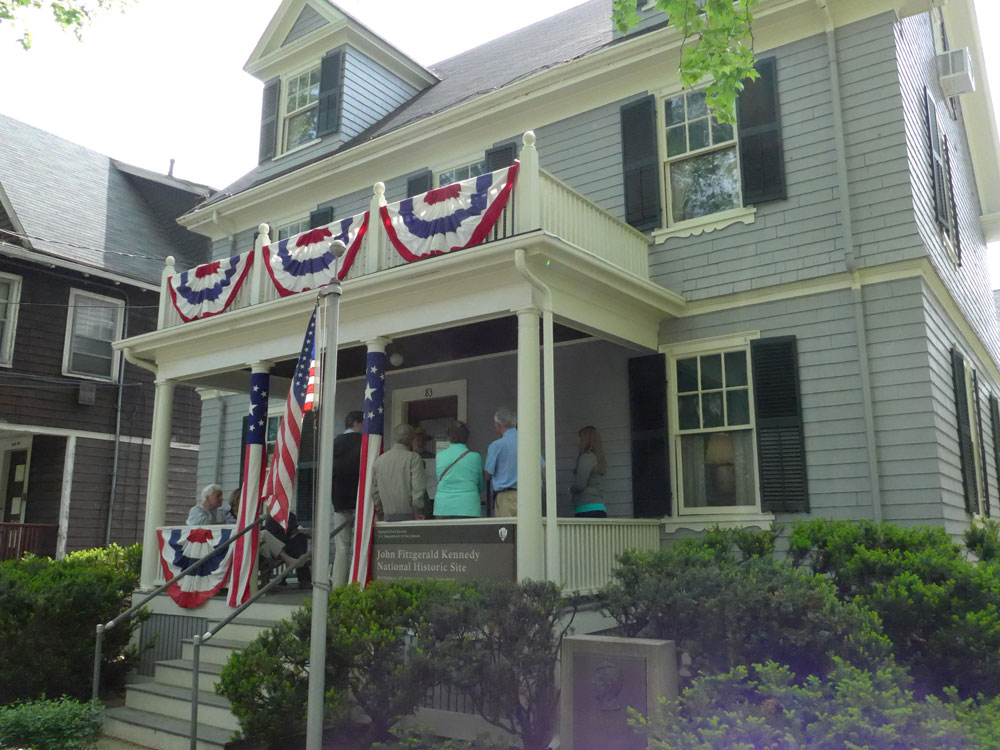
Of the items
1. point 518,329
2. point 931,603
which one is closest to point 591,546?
point 518,329

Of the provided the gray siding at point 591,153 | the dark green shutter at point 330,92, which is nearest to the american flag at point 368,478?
Answer: the gray siding at point 591,153

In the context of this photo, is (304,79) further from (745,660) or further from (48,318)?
(745,660)

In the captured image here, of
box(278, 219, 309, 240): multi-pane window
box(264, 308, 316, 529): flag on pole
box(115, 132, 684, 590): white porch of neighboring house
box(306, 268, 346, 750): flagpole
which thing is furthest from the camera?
box(278, 219, 309, 240): multi-pane window

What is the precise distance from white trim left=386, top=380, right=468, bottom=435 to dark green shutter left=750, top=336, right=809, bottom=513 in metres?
3.98

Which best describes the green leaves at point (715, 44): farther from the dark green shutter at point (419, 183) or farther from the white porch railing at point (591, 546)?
the dark green shutter at point (419, 183)

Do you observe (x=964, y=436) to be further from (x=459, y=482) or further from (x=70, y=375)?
(x=70, y=375)

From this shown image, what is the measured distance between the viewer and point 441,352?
431 inches

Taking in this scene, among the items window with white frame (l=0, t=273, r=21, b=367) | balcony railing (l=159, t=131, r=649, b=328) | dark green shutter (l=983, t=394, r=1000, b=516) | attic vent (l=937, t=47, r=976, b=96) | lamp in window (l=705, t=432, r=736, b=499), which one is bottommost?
lamp in window (l=705, t=432, r=736, b=499)

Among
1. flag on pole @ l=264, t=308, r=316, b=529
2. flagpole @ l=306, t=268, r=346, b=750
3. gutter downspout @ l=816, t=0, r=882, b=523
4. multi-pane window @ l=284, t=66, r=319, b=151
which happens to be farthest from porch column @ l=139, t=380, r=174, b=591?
gutter downspout @ l=816, t=0, r=882, b=523

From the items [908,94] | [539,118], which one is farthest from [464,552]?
[908,94]

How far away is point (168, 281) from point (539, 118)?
17.9ft

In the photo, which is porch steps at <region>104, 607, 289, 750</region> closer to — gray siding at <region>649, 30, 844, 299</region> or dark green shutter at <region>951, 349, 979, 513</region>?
gray siding at <region>649, 30, 844, 299</region>

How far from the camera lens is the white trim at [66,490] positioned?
17000 millimetres

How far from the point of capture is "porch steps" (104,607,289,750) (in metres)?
7.11
